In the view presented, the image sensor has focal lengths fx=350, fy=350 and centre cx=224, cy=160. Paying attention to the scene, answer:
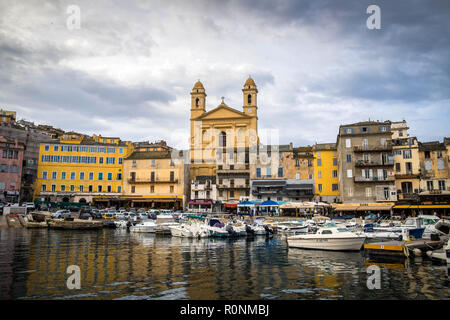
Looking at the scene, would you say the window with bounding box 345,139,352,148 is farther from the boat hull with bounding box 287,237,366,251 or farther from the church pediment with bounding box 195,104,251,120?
the boat hull with bounding box 287,237,366,251

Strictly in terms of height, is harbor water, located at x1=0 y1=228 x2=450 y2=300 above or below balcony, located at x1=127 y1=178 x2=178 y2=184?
below

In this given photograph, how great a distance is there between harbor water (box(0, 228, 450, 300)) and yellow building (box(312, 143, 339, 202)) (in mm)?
35276

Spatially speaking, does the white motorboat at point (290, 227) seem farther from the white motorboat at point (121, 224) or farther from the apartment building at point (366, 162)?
the white motorboat at point (121, 224)

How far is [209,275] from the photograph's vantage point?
16859 millimetres

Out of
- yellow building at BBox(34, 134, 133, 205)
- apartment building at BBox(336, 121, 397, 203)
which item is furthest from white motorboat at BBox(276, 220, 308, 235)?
yellow building at BBox(34, 134, 133, 205)

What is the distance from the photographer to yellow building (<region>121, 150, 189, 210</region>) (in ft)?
214

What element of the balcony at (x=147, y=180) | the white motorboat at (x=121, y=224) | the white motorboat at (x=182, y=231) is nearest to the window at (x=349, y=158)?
the white motorboat at (x=182, y=231)

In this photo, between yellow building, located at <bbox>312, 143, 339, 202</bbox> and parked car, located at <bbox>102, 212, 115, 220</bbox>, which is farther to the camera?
yellow building, located at <bbox>312, 143, 339, 202</bbox>

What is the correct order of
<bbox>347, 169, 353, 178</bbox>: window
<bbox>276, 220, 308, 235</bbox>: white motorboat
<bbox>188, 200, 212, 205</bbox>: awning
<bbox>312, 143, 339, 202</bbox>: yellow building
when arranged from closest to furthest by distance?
<bbox>276, 220, 308, 235</bbox>: white motorboat
<bbox>347, 169, 353, 178</bbox>: window
<bbox>312, 143, 339, 202</bbox>: yellow building
<bbox>188, 200, 212, 205</bbox>: awning

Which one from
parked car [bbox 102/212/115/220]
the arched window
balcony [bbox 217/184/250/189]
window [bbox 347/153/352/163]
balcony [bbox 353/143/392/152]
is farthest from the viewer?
the arched window

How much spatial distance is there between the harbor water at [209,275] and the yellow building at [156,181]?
3959 centimetres

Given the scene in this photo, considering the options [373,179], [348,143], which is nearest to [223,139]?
[348,143]

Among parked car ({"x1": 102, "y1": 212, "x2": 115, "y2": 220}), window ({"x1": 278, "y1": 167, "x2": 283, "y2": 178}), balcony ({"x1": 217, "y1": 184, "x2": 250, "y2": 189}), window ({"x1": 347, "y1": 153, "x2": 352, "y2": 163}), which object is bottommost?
parked car ({"x1": 102, "y1": 212, "x2": 115, "y2": 220})
